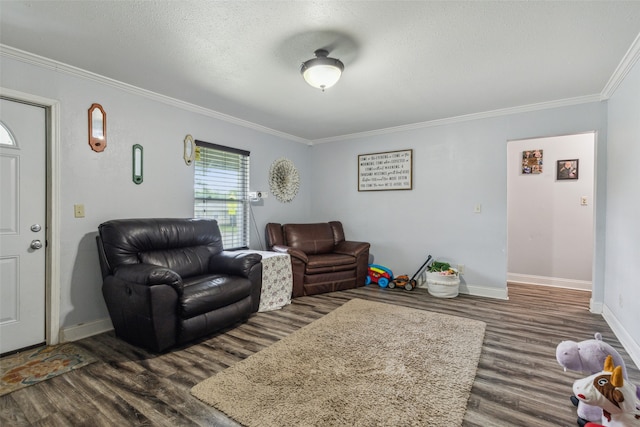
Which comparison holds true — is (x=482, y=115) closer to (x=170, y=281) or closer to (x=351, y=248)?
(x=351, y=248)

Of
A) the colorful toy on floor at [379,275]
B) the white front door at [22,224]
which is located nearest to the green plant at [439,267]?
the colorful toy on floor at [379,275]

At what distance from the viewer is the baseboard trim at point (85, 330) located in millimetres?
2668

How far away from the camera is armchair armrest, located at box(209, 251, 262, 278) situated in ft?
9.97

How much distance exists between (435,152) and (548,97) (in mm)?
1397

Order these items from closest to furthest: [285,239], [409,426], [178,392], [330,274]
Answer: [409,426] < [178,392] < [330,274] < [285,239]

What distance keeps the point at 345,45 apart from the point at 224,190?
8.42 feet

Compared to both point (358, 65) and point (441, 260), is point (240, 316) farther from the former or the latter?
point (441, 260)

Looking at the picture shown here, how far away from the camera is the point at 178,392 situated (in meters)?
1.89

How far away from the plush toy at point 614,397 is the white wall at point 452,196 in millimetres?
2626

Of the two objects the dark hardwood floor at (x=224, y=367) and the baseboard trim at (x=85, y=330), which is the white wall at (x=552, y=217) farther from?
the baseboard trim at (x=85, y=330)

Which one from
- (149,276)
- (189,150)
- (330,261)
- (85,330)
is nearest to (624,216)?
(330,261)


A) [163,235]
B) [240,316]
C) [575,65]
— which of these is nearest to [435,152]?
[575,65]

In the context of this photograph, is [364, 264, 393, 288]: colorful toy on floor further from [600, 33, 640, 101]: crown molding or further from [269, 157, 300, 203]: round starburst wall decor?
[600, 33, 640, 101]: crown molding

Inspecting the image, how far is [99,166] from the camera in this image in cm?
288
